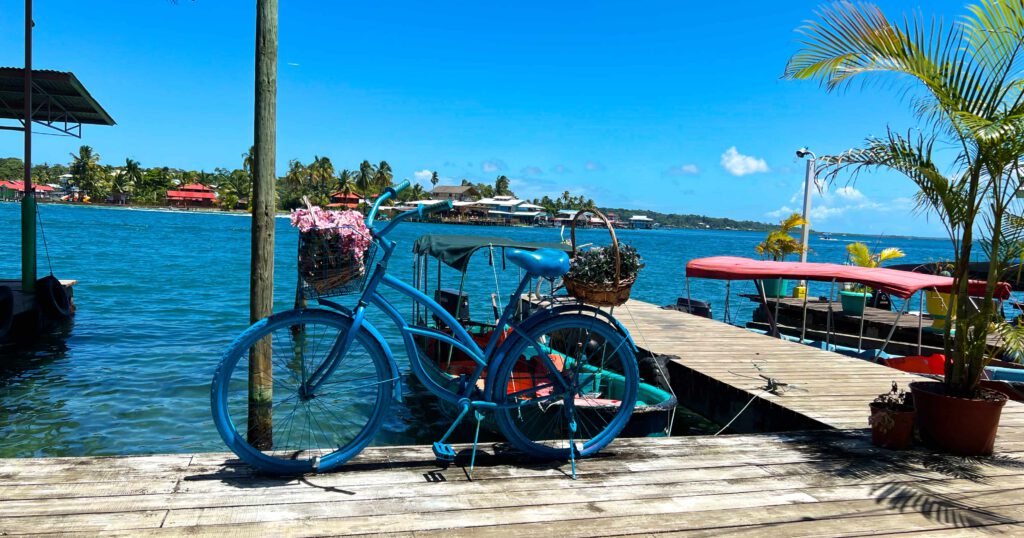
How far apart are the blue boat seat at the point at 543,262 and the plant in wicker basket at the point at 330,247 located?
848 mm

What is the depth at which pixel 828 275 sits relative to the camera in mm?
9672

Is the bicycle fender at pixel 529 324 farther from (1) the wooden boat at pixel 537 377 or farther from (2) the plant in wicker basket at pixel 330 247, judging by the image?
(2) the plant in wicker basket at pixel 330 247

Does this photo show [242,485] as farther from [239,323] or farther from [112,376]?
[239,323]

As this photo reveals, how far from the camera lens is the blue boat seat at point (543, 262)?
12.6 ft

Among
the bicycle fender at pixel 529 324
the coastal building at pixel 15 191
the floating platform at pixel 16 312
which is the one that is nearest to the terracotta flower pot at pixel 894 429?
the bicycle fender at pixel 529 324

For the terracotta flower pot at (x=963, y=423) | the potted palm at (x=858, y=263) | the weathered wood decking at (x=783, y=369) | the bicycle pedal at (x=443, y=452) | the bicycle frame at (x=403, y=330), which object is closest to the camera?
the bicycle frame at (x=403, y=330)

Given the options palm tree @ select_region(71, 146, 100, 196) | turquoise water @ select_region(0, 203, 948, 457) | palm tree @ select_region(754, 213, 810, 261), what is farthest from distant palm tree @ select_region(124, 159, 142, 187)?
palm tree @ select_region(754, 213, 810, 261)

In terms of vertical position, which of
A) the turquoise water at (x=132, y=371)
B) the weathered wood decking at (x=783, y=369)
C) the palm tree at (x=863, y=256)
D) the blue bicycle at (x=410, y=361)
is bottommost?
the turquoise water at (x=132, y=371)

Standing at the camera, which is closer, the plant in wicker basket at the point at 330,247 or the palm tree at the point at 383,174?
the plant in wicker basket at the point at 330,247

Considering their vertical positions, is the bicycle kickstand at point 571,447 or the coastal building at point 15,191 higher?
the coastal building at point 15,191

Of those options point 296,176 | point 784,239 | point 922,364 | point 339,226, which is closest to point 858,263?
point 784,239

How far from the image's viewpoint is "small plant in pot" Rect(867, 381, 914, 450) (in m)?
4.64

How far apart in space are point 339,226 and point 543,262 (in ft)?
3.80

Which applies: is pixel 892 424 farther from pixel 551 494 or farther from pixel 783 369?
pixel 783 369
